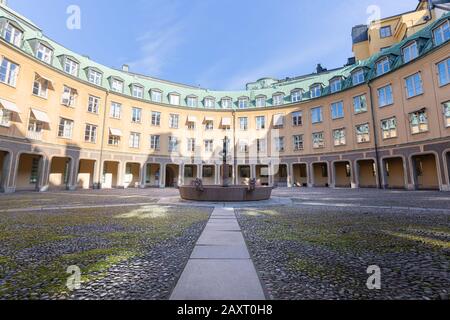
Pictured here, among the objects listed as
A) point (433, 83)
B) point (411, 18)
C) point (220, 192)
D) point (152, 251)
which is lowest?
point (152, 251)

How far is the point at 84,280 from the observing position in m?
2.70

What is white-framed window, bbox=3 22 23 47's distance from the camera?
1812 cm

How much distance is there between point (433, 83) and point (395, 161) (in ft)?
28.7

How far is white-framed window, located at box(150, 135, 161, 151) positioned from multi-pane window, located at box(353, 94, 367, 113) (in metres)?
26.8

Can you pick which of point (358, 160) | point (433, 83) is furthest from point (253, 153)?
point (433, 83)

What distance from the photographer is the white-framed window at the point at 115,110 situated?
28.0 m

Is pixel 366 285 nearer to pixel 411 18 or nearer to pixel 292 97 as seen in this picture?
pixel 292 97

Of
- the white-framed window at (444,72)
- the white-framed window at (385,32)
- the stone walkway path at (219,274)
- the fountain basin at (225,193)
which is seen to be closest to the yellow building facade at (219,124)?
the white-framed window at (444,72)

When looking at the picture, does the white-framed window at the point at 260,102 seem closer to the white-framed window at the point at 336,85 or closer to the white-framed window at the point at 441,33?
the white-framed window at the point at 336,85

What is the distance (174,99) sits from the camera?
112 feet

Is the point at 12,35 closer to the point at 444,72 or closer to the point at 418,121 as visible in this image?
the point at 444,72

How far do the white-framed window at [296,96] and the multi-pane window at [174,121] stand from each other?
715 inches

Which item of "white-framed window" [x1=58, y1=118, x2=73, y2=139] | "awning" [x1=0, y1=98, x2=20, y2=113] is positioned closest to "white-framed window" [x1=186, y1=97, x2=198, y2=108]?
A: "white-framed window" [x1=58, y1=118, x2=73, y2=139]

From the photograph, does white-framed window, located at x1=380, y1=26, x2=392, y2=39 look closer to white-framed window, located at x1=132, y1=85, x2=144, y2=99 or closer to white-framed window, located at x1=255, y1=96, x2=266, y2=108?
white-framed window, located at x1=255, y1=96, x2=266, y2=108
